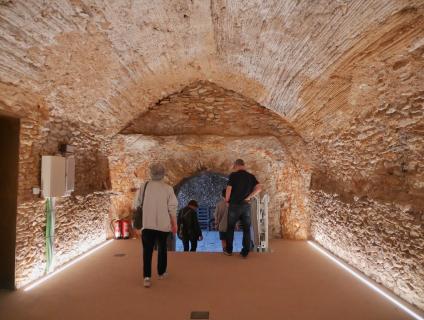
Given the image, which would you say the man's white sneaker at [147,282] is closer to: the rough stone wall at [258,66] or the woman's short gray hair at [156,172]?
the woman's short gray hair at [156,172]

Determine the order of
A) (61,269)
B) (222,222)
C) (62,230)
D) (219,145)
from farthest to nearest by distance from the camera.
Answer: (219,145) < (222,222) < (62,230) < (61,269)

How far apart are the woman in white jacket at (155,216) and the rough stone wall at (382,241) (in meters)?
2.27

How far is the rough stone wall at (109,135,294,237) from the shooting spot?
6906 millimetres

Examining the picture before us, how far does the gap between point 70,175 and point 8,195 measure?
1.12 metres

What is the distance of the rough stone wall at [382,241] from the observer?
129 inches

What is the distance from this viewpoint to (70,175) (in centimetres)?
500

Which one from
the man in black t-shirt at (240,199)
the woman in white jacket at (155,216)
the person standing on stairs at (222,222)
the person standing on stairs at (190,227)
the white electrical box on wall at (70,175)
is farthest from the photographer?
the person standing on stairs at (190,227)

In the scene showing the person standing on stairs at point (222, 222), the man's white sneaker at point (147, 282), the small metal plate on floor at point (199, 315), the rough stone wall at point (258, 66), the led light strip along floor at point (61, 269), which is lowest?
the led light strip along floor at point (61, 269)

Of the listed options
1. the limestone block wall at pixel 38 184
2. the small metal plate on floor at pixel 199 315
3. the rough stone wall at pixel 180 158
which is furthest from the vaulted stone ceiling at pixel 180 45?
the small metal plate on floor at pixel 199 315

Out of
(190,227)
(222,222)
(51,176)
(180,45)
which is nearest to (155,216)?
(51,176)

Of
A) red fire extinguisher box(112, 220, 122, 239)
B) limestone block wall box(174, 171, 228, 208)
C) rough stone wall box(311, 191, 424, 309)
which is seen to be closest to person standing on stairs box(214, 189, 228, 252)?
rough stone wall box(311, 191, 424, 309)

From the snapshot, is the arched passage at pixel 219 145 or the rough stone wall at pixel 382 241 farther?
the arched passage at pixel 219 145

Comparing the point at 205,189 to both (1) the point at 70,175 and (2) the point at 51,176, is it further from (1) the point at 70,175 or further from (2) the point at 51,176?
(2) the point at 51,176

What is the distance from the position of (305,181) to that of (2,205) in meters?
5.00
